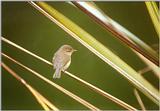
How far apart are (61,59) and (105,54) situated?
0.24 meters

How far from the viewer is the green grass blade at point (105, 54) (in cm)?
A: 143

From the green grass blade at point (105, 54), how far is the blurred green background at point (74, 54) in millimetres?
48

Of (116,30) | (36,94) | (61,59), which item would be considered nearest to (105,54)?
(116,30)

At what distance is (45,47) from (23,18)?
196 millimetres

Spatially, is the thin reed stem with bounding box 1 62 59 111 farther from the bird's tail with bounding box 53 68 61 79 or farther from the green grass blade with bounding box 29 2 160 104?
the green grass blade with bounding box 29 2 160 104

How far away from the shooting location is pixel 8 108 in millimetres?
1541

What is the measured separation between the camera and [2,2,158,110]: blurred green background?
152 cm

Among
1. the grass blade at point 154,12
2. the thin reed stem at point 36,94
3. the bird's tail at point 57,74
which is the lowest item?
the thin reed stem at point 36,94

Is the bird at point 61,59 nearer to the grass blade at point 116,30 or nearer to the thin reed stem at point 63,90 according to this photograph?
the thin reed stem at point 63,90

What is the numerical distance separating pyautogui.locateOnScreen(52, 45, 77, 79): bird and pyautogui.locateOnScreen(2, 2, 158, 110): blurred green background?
0.9 inches

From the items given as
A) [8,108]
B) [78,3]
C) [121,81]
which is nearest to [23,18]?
[78,3]

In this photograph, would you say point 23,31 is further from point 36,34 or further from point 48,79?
point 48,79

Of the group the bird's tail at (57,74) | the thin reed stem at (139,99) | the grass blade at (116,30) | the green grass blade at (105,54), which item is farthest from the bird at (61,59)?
the thin reed stem at (139,99)

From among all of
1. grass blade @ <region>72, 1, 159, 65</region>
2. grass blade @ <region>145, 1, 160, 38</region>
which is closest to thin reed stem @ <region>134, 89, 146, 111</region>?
grass blade @ <region>72, 1, 159, 65</region>
